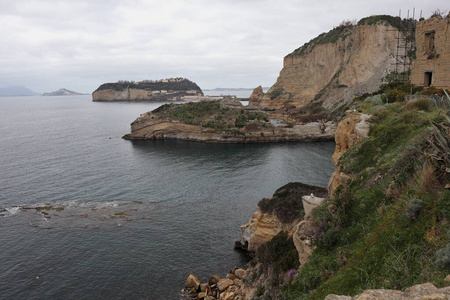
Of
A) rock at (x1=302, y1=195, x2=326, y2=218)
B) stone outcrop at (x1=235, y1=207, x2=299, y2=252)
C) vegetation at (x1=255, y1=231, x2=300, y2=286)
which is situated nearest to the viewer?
rock at (x1=302, y1=195, x2=326, y2=218)

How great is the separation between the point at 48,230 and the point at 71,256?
683 cm

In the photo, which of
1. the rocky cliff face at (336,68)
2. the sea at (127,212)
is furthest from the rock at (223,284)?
the rocky cliff face at (336,68)

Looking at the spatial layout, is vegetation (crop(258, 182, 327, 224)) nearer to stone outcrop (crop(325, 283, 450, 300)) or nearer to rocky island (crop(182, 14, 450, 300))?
rocky island (crop(182, 14, 450, 300))

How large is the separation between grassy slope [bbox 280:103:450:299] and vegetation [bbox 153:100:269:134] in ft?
225

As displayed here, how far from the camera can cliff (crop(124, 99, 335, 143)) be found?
80188mm

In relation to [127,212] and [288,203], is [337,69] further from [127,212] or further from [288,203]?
[288,203]

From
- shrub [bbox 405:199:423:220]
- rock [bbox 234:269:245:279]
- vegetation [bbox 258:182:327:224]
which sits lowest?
rock [bbox 234:269:245:279]

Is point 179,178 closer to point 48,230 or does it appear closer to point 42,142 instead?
point 48,230

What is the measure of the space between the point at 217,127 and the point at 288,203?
189 ft

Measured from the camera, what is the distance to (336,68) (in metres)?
105

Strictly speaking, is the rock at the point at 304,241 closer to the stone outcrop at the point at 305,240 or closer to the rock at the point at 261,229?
the stone outcrop at the point at 305,240

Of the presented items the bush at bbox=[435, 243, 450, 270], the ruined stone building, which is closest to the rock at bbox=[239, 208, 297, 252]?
the bush at bbox=[435, 243, 450, 270]

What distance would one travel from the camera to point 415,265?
24.4 ft

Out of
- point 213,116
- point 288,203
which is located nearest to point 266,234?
point 288,203
